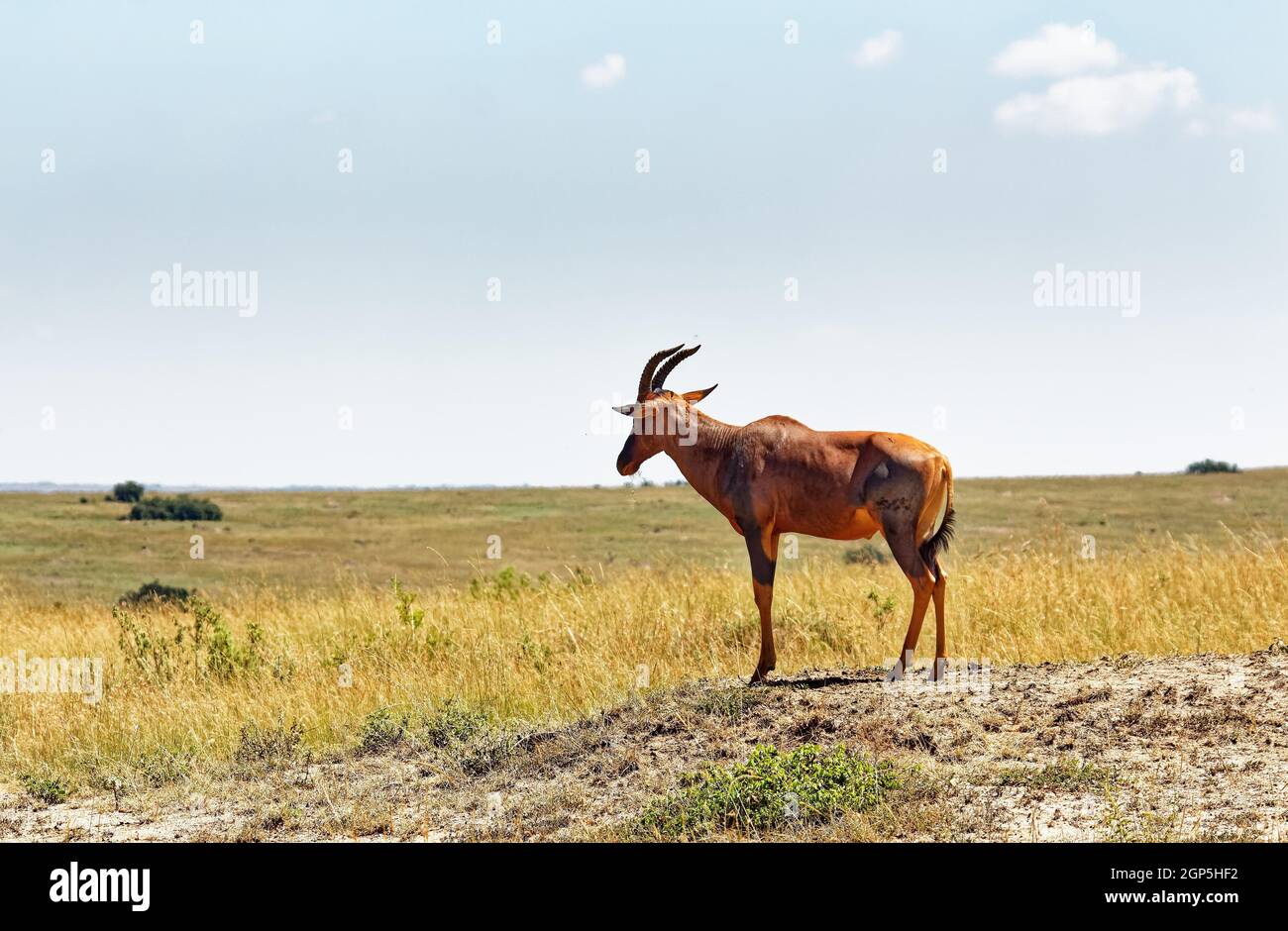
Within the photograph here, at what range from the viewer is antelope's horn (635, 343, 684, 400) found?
31.9ft

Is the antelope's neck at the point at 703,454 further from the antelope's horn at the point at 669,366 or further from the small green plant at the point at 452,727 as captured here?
the small green plant at the point at 452,727

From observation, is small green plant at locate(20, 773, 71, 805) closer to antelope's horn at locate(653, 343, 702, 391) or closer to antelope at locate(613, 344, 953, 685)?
antelope at locate(613, 344, 953, 685)

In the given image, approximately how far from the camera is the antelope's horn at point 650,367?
31.9 ft

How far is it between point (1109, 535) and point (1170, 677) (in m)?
25.1

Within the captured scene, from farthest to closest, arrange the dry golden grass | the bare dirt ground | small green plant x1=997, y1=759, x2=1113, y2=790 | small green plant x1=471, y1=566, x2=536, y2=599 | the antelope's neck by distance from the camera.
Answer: small green plant x1=471, y1=566, x2=536, y2=599, the dry golden grass, the antelope's neck, small green plant x1=997, y1=759, x2=1113, y2=790, the bare dirt ground

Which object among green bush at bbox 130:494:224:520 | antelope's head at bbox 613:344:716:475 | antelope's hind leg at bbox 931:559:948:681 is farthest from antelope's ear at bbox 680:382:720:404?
green bush at bbox 130:494:224:520

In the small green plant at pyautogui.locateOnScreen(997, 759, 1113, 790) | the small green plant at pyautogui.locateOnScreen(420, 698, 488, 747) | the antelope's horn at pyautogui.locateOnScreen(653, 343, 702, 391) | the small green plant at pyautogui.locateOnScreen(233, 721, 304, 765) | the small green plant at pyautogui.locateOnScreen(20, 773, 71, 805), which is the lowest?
the small green plant at pyautogui.locateOnScreen(20, 773, 71, 805)

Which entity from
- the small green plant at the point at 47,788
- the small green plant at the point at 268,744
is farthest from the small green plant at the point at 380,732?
the small green plant at the point at 47,788

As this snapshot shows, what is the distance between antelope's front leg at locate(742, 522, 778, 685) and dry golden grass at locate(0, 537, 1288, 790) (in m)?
1.28

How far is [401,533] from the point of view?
44.7 meters

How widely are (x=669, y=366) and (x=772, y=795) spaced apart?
3.81 metres

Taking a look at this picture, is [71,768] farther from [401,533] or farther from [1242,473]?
[1242,473]

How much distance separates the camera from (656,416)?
32.3ft
